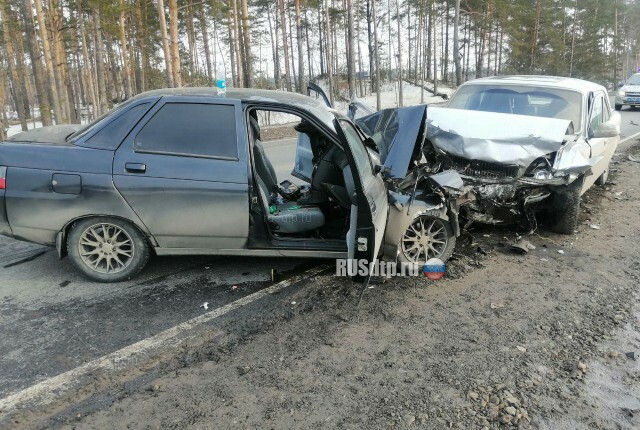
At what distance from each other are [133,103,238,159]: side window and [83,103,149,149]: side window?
12cm

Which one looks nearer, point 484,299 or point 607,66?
point 484,299

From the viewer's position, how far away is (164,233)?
13.1 feet

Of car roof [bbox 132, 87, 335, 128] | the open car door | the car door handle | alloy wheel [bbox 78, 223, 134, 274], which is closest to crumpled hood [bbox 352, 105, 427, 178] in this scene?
car roof [bbox 132, 87, 335, 128]

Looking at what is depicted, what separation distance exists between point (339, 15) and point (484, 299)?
3770 centimetres

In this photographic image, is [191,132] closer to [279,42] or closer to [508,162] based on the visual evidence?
[508,162]

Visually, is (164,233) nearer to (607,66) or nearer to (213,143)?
(213,143)

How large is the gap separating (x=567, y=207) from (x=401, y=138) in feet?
7.95

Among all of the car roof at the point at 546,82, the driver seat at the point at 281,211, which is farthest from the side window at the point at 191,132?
the car roof at the point at 546,82

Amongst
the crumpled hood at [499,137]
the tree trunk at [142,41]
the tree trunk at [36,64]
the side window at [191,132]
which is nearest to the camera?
the side window at [191,132]

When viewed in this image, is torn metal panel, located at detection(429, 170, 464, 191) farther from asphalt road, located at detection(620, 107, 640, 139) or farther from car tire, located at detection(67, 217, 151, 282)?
asphalt road, located at detection(620, 107, 640, 139)

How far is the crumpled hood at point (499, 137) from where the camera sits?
515 cm

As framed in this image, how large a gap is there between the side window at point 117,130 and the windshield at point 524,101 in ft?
15.4

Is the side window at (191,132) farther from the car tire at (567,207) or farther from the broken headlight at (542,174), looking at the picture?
the car tire at (567,207)

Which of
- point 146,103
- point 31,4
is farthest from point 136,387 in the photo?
point 31,4
